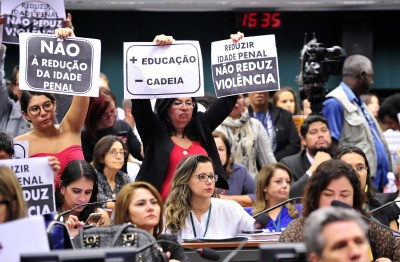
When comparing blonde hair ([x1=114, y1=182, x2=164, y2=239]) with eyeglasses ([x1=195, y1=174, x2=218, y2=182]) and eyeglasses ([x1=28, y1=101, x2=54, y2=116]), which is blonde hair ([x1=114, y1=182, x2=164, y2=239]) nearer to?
eyeglasses ([x1=195, y1=174, x2=218, y2=182])

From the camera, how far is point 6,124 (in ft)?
23.6

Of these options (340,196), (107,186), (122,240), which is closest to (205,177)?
(340,196)

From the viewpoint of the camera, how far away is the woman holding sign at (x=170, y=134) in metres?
6.13

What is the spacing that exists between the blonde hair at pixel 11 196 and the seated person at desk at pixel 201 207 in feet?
5.85

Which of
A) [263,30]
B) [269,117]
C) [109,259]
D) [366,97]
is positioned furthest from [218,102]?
[263,30]

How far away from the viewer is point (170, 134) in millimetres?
6262

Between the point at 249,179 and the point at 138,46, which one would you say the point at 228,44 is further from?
the point at 249,179

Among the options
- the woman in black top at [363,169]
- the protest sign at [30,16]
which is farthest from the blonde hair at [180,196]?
the protest sign at [30,16]

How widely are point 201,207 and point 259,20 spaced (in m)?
7.33

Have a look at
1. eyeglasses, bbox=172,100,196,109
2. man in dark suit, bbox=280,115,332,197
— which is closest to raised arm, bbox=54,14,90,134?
eyeglasses, bbox=172,100,196,109

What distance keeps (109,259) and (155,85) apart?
311 cm

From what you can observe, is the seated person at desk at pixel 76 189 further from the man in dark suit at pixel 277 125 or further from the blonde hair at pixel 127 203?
the man in dark suit at pixel 277 125

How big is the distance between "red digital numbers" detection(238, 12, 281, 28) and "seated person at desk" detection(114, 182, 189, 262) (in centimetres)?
815

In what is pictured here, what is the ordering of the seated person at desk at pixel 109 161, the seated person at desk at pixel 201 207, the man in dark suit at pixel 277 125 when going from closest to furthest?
the seated person at desk at pixel 201 207 → the seated person at desk at pixel 109 161 → the man in dark suit at pixel 277 125
